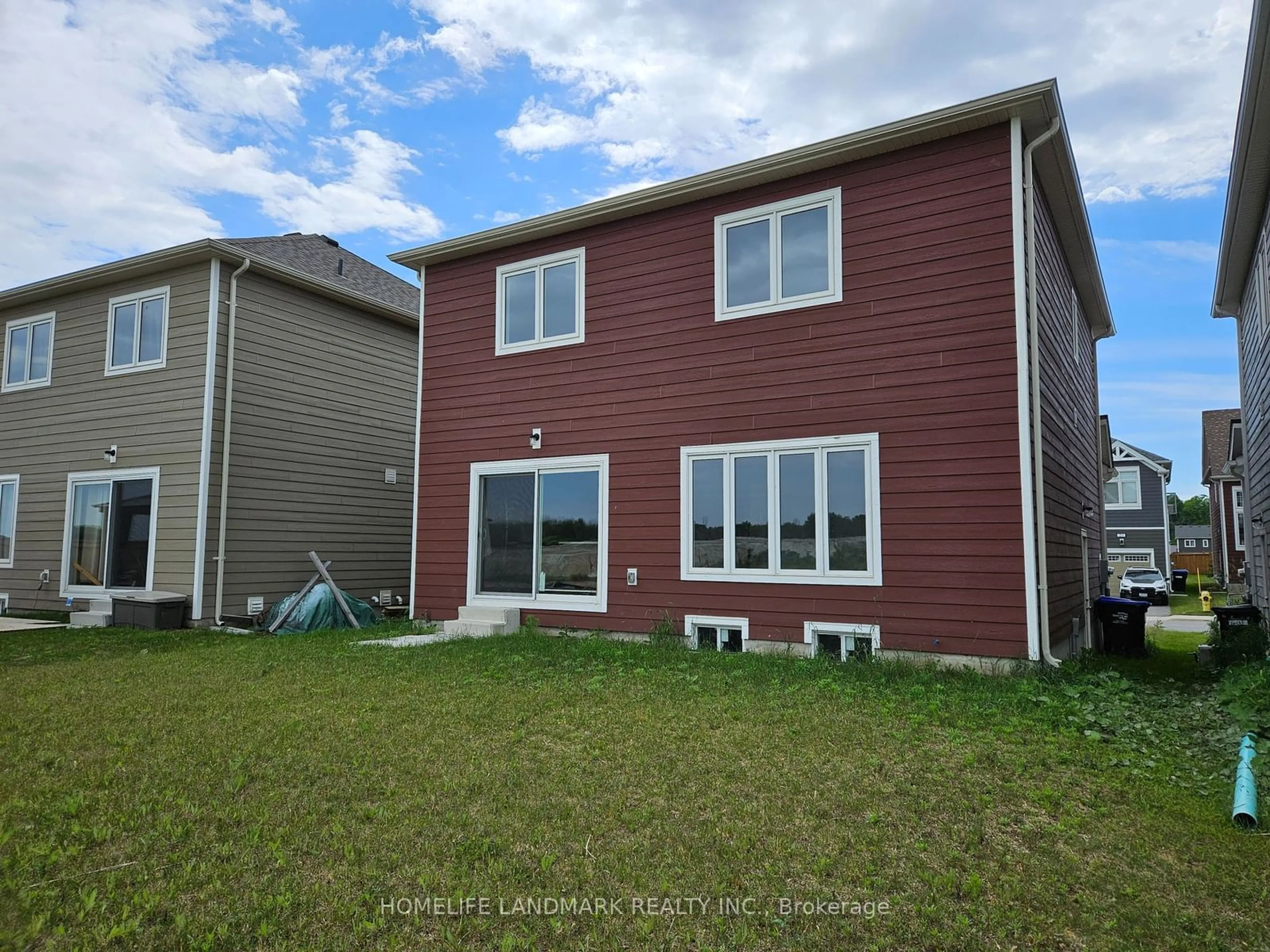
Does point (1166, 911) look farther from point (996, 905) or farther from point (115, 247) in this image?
point (115, 247)

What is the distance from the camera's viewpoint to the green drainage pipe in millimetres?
3607

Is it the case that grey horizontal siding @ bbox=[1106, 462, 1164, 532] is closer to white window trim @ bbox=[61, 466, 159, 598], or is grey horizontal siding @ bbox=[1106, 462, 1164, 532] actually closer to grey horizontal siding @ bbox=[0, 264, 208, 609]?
grey horizontal siding @ bbox=[0, 264, 208, 609]

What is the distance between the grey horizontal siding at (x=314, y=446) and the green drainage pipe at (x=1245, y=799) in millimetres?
11927

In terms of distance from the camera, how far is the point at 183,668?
7.70 m

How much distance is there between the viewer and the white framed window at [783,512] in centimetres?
795

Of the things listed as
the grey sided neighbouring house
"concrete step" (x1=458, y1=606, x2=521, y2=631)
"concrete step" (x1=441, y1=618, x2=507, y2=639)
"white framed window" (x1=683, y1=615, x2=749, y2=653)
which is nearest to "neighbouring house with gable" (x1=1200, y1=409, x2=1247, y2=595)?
"white framed window" (x1=683, y1=615, x2=749, y2=653)

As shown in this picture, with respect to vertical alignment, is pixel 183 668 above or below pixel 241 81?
below

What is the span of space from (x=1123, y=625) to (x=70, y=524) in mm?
16145

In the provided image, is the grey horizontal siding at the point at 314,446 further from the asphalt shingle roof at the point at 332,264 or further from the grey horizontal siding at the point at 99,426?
the grey horizontal siding at the point at 99,426

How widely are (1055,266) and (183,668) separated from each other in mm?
10874

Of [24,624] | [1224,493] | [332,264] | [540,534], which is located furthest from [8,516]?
[1224,493]

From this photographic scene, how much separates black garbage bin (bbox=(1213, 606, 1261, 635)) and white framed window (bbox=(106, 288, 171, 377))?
16.1 metres

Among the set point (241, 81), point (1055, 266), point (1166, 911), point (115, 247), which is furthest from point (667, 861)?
point (115, 247)

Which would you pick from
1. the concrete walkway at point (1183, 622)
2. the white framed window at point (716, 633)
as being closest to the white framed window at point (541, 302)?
the white framed window at point (716, 633)
